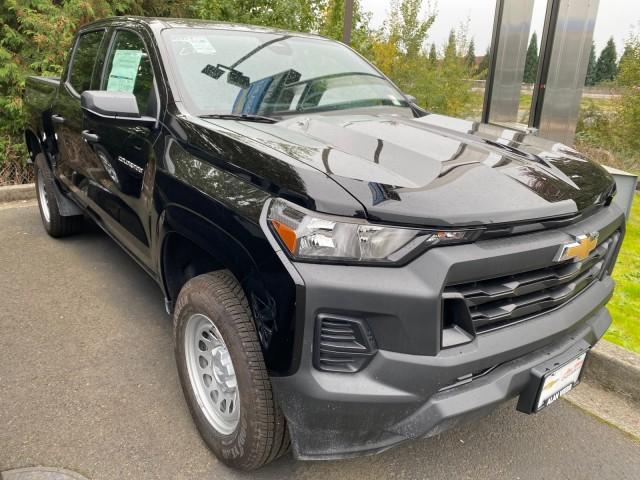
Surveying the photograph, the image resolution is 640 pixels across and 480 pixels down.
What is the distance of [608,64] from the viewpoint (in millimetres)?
7668

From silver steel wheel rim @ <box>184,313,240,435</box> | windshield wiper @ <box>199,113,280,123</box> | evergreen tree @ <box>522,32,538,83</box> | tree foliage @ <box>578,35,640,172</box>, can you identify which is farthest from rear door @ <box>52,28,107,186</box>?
tree foliage @ <box>578,35,640,172</box>

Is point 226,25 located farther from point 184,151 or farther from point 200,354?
point 200,354

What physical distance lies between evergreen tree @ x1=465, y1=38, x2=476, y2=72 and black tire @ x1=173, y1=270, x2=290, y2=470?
7.38 metres

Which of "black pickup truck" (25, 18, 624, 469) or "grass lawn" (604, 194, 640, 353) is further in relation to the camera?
"grass lawn" (604, 194, 640, 353)

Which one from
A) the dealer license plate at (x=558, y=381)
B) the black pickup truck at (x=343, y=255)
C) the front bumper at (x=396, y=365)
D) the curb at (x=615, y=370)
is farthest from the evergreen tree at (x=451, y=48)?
the front bumper at (x=396, y=365)

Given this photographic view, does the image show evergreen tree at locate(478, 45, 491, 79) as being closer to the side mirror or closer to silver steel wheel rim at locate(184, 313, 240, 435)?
the side mirror

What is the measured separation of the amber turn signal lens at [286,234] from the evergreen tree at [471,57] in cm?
751

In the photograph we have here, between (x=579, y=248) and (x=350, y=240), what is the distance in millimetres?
898

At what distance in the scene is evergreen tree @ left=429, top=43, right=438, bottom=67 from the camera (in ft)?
26.7

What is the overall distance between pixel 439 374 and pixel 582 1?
6658 millimetres

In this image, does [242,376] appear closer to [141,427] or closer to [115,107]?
[141,427]

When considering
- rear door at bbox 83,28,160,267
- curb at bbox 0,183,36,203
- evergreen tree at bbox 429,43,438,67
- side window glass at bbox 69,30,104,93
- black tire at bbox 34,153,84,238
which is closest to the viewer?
rear door at bbox 83,28,160,267

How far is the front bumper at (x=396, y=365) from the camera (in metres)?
1.50

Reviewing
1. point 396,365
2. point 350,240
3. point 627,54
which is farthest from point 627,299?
point 627,54
